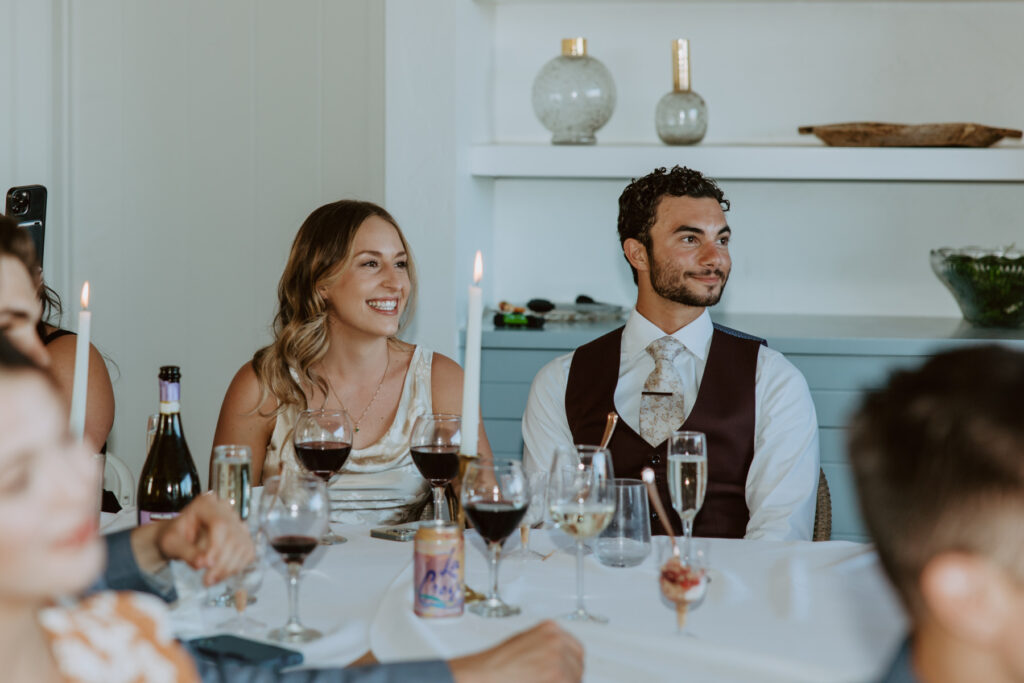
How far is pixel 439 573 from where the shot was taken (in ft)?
4.36

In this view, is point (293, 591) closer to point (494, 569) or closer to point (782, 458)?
point (494, 569)

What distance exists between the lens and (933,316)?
3.47 m

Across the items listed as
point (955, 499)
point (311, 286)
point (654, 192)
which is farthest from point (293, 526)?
point (654, 192)

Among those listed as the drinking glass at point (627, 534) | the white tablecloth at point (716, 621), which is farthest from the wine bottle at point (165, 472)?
the drinking glass at point (627, 534)

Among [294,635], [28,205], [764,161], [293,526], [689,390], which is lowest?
[294,635]

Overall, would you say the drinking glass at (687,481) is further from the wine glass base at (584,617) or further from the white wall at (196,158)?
the white wall at (196,158)

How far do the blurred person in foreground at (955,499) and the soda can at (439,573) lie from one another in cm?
61

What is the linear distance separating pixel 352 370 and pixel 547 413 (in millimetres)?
428

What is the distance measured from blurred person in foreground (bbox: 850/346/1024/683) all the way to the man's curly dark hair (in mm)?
1728

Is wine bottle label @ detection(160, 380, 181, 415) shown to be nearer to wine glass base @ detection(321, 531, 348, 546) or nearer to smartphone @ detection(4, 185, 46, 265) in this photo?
wine glass base @ detection(321, 531, 348, 546)

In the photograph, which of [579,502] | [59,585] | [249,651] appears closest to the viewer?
[59,585]

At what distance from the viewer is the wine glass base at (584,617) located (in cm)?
133

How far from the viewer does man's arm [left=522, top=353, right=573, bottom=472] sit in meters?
2.42

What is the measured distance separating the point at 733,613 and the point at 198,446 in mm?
2483
